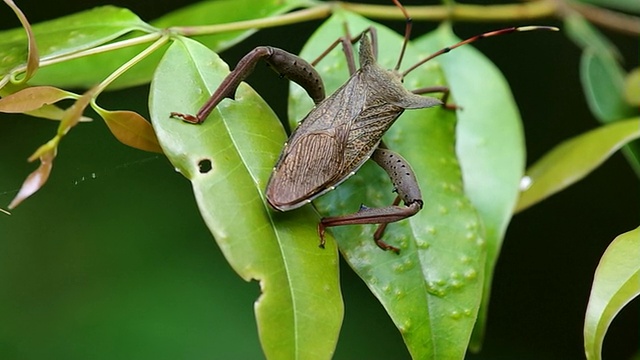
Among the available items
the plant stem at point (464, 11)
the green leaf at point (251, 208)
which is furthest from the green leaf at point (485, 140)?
the green leaf at point (251, 208)

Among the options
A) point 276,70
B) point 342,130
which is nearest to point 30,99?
point 276,70

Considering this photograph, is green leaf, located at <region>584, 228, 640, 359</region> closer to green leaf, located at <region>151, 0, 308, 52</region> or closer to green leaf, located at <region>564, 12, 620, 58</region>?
green leaf, located at <region>151, 0, 308, 52</region>

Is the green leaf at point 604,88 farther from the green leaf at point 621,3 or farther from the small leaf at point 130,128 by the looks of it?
the small leaf at point 130,128

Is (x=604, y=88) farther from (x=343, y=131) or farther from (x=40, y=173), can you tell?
(x=40, y=173)

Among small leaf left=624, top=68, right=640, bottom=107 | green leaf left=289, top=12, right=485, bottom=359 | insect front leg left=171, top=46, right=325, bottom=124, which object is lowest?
green leaf left=289, top=12, right=485, bottom=359

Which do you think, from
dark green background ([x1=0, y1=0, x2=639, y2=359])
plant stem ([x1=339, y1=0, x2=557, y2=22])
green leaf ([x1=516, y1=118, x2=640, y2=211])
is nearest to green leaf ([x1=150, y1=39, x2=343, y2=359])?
plant stem ([x1=339, y1=0, x2=557, y2=22])

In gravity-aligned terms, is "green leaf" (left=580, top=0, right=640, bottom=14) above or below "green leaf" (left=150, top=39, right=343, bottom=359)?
above

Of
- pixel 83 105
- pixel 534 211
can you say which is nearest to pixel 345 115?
pixel 83 105

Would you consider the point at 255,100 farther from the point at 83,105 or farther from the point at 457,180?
the point at 457,180
